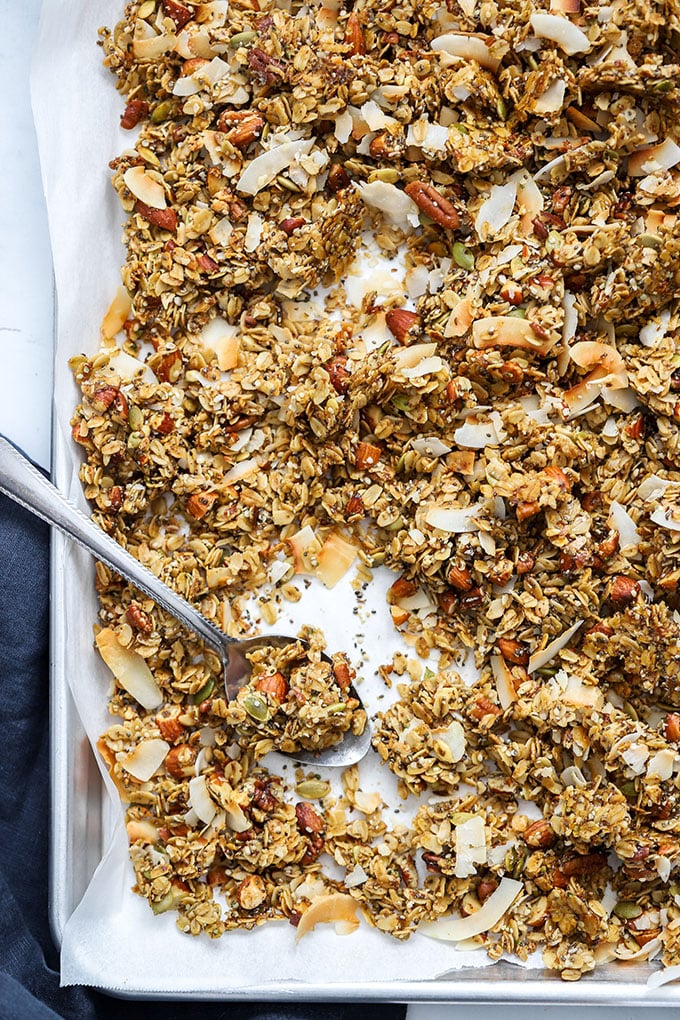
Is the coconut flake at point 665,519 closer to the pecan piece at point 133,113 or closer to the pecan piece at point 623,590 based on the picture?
the pecan piece at point 623,590

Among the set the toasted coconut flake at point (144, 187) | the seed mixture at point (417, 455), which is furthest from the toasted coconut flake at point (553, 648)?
the toasted coconut flake at point (144, 187)

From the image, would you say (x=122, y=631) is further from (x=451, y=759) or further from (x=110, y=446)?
(x=451, y=759)

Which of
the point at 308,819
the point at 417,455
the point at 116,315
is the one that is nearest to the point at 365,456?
the point at 417,455

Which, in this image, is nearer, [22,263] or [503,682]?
[503,682]

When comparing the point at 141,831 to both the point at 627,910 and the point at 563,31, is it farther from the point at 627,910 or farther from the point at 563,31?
the point at 563,31

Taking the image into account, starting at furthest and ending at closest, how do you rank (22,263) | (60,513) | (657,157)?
1. (22,263)
2. (657,157)
3. (60,513)

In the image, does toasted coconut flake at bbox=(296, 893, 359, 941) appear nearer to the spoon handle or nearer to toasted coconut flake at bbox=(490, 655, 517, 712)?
toasted coconut flake at bbox=(490, 655, 517, 712)

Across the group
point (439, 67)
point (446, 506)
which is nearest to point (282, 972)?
point (446, 506)
